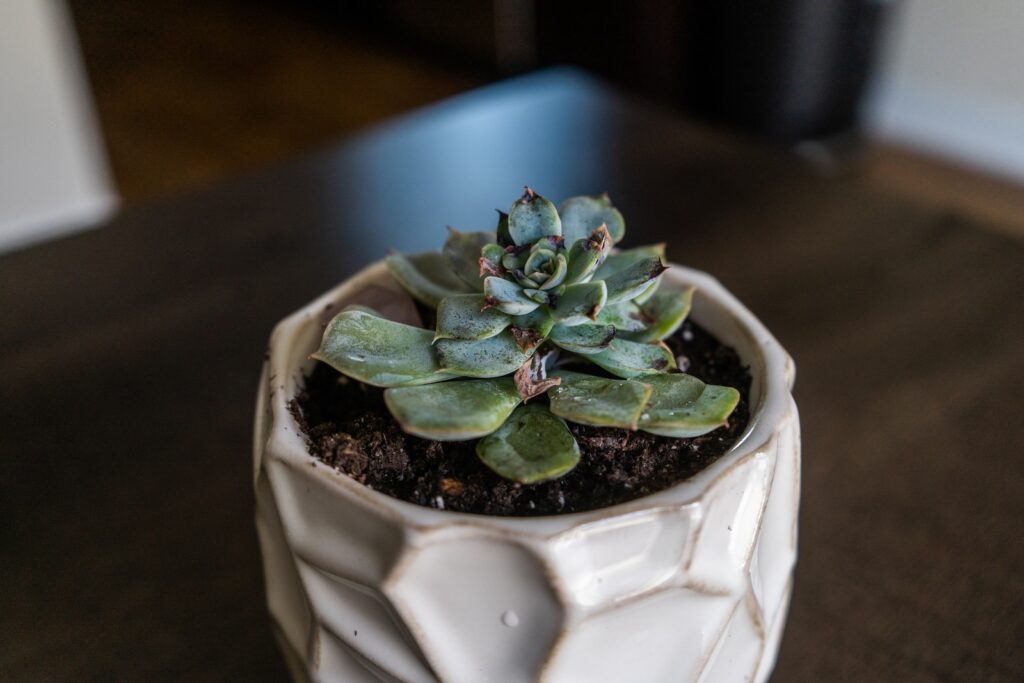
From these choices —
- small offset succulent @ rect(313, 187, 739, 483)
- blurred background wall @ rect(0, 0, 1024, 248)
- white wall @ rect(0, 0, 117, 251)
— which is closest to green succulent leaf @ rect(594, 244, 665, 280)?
small offset succulent @ rect(313, 187, 739, 483)

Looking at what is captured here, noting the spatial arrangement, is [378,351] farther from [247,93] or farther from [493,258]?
[247,93]

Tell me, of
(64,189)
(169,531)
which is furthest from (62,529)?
(64,189)

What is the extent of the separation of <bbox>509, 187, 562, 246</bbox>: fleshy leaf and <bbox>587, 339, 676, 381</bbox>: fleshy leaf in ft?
0.19

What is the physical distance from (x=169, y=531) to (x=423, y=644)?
12.8 inches

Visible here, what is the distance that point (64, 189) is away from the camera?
2.13 meters

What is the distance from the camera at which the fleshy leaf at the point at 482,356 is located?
1.27ft

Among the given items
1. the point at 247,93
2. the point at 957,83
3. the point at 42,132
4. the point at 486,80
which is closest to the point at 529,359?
the point at 42,132

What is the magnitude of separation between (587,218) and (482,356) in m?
0.10


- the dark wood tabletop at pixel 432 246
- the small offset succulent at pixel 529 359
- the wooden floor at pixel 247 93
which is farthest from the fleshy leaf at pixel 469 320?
the wooden floor at pixel 247 93

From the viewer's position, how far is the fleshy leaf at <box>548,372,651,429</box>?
36 centimetres

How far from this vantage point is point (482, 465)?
39 centimetres

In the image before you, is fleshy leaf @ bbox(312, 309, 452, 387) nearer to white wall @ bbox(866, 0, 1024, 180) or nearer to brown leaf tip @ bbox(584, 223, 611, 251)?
brown leaf tip @ bbox(584, 223, 611, 251)

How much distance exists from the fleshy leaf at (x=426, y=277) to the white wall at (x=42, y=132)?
5.46ft

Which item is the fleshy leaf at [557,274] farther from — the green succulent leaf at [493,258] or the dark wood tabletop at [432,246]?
the dark wood tabletop at [432,246]
